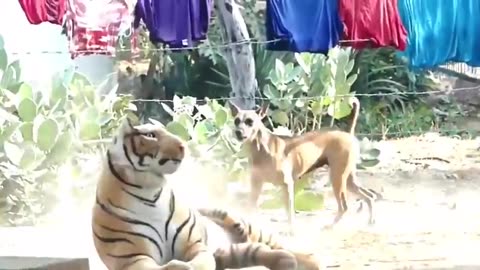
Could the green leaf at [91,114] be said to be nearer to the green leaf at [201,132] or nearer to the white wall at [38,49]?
the white wall at [38,49]

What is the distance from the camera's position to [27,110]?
170 centimetres

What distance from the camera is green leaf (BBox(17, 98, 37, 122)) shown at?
1.70 metres

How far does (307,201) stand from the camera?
5.52ft

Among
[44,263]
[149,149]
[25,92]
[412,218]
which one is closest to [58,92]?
[25,92]

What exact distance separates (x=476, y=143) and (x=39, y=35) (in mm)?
870

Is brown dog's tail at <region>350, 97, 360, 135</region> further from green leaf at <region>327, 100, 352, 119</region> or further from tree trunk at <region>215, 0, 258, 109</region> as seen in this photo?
tree trunk at <region>215, 0, 258, 109</region>

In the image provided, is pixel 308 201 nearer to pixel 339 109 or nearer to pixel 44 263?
pixel 339 109

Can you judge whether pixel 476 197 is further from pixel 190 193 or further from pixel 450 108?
pixel 190 193

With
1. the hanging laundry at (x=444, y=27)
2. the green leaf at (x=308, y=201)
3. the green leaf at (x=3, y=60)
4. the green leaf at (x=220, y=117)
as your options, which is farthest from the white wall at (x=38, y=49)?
the hanging laundry at (x=444, y=27)

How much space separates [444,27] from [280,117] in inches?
13.9

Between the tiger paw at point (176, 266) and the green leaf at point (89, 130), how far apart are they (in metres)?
0.28

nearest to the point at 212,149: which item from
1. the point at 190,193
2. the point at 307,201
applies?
the point at 190,193

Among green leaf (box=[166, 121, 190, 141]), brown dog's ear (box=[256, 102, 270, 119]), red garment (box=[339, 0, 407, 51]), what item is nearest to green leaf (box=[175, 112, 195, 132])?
green leaf (box=[166, 121, 190, 141])

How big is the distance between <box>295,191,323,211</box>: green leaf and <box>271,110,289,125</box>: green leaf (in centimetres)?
14
